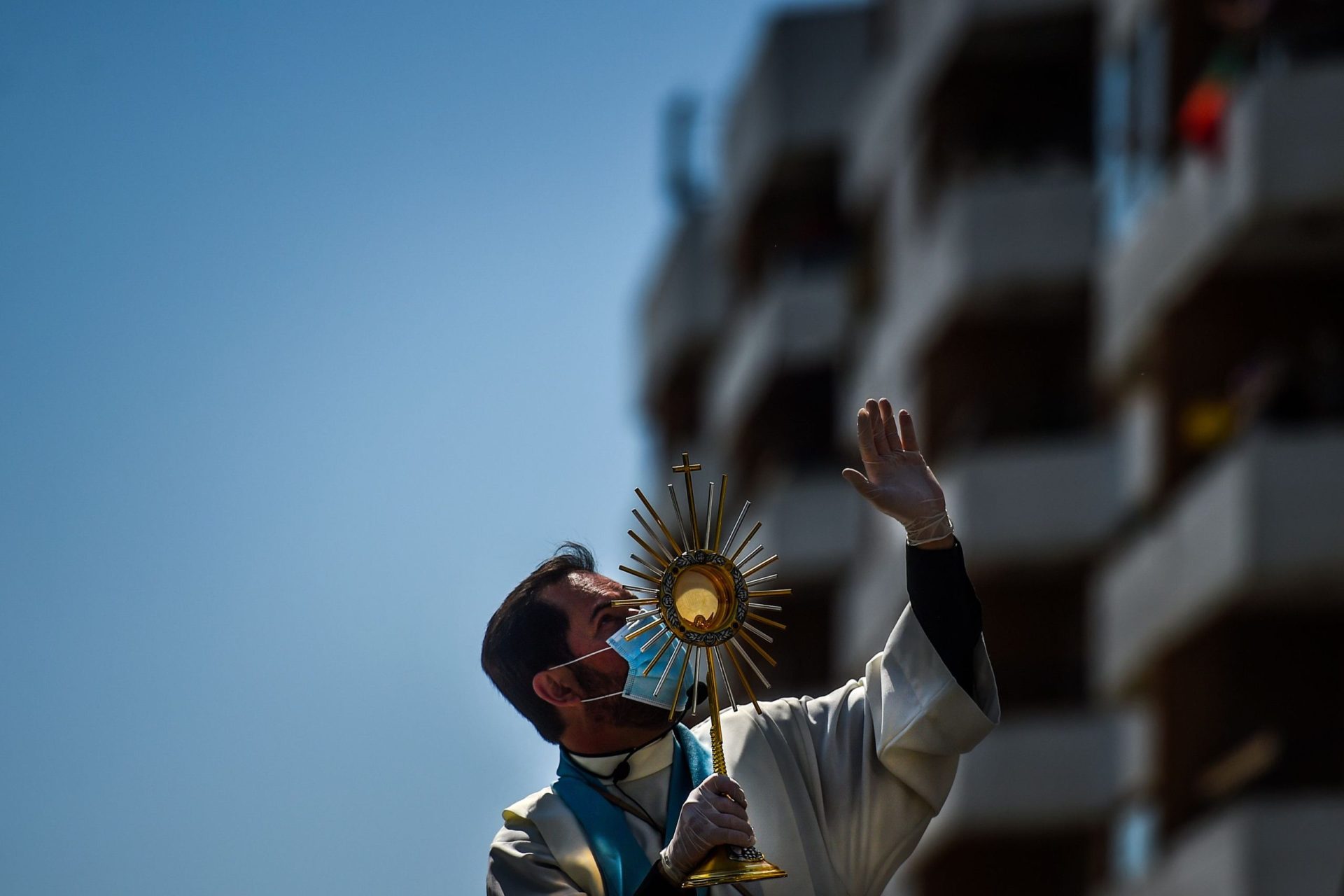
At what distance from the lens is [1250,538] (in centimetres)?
2170

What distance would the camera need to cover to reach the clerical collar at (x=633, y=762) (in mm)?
7578

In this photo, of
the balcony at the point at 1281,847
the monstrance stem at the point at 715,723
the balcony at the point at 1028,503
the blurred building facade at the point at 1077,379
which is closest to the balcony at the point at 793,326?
the blurred building facade at the point at 1077,379

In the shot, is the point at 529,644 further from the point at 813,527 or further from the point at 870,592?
the point at 813,527

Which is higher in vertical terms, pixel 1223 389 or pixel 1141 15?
pixel 1141 15

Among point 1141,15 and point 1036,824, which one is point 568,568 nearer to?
point 1141,15

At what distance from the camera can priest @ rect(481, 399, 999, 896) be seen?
288 inches

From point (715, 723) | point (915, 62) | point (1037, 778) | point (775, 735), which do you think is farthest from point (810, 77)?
point (715, 723)

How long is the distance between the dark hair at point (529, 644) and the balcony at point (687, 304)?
3468 centimetres

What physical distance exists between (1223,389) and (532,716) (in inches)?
695

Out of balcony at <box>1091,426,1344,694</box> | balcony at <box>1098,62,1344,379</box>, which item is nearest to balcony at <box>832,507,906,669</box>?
balcony at <box>1098,62,1344,379</box>

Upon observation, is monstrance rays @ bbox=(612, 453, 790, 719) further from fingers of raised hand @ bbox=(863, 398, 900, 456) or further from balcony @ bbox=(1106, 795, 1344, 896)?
balcony @ bbox=(1106, 795, 1344, 896)

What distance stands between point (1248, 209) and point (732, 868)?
16.1 m

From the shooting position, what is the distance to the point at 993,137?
102 feet

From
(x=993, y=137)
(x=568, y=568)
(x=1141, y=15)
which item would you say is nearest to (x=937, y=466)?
(x=993, y=137)
